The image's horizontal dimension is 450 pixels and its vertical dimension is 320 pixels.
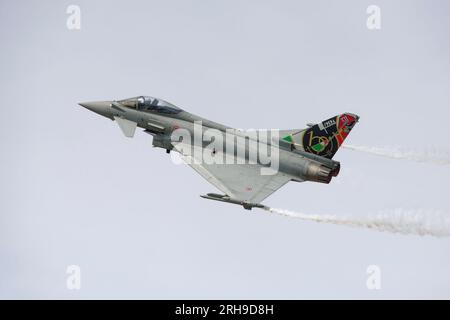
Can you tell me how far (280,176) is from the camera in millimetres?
29172

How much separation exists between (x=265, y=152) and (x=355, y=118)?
397cm

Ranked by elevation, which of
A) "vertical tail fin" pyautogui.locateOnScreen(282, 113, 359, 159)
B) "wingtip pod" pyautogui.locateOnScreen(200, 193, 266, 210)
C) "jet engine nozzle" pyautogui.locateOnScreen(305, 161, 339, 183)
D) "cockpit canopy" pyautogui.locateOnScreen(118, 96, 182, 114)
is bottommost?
"wingtip pod" pyautogui.locateOnScreen(200, 193, 266, 210)

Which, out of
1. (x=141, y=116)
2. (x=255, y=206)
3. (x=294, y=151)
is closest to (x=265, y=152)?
(x=294, y=151)

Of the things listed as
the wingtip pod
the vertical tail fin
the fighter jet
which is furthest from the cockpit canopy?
the wingtip pod

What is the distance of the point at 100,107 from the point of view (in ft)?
109

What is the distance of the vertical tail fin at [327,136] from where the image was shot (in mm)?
29984

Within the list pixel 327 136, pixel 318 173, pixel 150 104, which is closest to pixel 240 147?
pixel 318 173

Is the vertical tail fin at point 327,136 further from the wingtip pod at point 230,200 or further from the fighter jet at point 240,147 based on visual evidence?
the wingtip pod at point 230,200

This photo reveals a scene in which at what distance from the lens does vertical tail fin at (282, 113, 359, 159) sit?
98.4 feet

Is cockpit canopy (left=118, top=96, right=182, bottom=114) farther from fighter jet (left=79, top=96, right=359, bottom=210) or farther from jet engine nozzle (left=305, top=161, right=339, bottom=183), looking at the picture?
jet engine nozzle (left=305, top=161, right=339, bottom=183)

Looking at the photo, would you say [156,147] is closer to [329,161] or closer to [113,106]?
[113,106]

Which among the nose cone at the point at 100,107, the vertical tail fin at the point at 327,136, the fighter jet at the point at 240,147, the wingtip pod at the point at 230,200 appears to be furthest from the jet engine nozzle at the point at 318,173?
the nose cone at the point at 100,107

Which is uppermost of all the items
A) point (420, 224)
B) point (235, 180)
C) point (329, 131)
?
point (329, 131)

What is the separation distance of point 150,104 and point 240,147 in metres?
5.04
